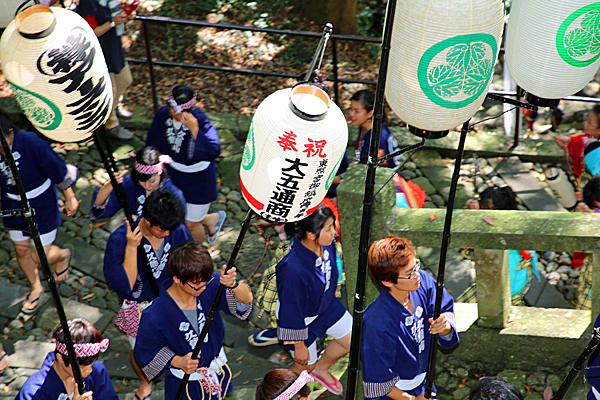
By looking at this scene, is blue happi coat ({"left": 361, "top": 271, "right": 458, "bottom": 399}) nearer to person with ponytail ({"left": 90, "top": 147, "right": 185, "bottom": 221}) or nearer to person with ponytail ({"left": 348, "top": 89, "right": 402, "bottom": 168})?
person with ponytail ({"left": 348, "top": 89, "right": 402, "bottom": 168})

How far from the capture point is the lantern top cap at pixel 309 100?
2.69 metres

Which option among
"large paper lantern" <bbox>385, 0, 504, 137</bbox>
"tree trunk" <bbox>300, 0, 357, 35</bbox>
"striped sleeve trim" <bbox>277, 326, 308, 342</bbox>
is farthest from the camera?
"tree trunk" <bbox>300, 0, 357, 35</bbox>

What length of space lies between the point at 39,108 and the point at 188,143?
1.82m

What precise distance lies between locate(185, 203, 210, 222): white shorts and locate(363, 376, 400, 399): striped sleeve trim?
262 centimetres

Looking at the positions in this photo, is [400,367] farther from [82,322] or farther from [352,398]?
[82,322]

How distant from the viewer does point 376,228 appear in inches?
146

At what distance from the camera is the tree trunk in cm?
898

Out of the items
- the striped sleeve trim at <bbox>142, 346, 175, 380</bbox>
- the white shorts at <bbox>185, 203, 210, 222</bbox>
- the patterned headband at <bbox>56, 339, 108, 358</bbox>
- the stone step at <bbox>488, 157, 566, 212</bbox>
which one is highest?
the patterned headband at <bbox>56, 339, 108, 358</bbox>

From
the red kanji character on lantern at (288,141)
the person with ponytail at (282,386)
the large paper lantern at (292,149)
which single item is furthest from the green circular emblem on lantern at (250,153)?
the person with ponytail at (282,386)

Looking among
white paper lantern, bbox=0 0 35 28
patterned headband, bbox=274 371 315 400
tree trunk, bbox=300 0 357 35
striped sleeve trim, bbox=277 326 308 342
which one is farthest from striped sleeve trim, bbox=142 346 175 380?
tree trunk, bbox=300 0 357 35

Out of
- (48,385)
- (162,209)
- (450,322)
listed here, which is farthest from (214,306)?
(450,322)

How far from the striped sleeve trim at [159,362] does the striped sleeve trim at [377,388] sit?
1.24 m

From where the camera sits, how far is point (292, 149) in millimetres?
2736

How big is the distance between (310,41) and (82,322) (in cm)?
668
